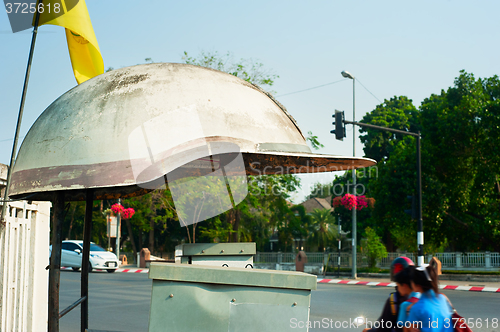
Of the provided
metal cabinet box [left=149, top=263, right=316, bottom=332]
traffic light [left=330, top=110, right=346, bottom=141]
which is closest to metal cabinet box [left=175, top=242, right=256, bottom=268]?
metal cabinet box [left=149, top=263, right=316, bottom=332]

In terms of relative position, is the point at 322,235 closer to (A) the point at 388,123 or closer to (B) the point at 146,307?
(A) the point at 388,123

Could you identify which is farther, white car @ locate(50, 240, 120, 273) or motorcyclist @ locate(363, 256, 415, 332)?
white car @ locate(50, 240, 120, 273)

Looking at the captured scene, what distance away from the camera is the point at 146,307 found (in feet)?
37.2

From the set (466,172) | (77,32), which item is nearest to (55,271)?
(77,32)

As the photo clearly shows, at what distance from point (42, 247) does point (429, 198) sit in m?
20.7

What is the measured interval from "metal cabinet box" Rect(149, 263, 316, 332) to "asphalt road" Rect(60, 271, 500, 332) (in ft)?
Answer: 19.7

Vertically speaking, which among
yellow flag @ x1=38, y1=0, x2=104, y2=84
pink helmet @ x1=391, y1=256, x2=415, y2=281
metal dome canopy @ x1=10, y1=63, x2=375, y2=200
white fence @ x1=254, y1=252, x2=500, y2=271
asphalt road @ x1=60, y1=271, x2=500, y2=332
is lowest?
white fence @ x1=254, y1=252, x2=500, y2=271

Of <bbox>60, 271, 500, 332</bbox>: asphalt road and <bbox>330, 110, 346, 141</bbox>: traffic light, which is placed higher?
<bbox>330, 110, 346, 141</bbox>: traffic light

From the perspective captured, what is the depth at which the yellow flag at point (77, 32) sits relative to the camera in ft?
11.2

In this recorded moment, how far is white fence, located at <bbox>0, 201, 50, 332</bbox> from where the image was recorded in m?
4.07

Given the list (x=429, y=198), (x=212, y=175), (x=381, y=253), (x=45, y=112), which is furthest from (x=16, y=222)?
(x=381, y=253)

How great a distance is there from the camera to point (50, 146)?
2949 mm

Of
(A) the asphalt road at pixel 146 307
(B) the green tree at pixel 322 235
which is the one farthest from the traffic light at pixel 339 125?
(B) the green tree at pixel 322 235

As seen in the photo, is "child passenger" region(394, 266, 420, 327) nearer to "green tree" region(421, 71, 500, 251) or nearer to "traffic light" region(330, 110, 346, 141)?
"traffic light" region(330, 110, 346, 141)
